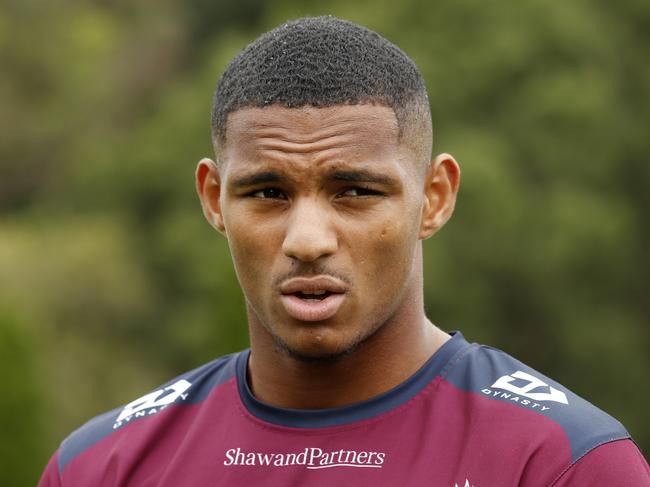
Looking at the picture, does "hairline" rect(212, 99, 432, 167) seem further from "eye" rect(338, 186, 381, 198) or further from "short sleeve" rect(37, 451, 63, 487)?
"short sleeve" rect(37, 451, 63, 487)

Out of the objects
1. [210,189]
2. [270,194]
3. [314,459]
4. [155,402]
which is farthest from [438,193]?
[155,402]

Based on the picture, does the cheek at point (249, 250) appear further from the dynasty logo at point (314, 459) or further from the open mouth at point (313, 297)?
the dynasty logo at point (314, 459)

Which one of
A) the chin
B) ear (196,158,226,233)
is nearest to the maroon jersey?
the chin

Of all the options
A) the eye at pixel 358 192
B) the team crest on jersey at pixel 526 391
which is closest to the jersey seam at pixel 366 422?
the team crest on jersey at pixel 526 391

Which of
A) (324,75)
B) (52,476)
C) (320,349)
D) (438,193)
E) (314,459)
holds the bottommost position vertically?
(52,476)

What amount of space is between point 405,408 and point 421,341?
201 millimetres

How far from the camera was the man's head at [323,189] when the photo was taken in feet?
9.30

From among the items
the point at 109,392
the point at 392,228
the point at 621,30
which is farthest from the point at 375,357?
the point at 621,30

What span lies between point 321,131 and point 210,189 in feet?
1.48

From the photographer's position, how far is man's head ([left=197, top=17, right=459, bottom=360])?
2836 mm

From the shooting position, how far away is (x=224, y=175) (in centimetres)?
303

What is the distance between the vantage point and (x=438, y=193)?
10.2 ft

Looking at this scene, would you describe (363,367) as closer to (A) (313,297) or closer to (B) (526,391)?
(A) (313,297)

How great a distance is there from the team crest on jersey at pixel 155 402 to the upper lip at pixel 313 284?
594mm
